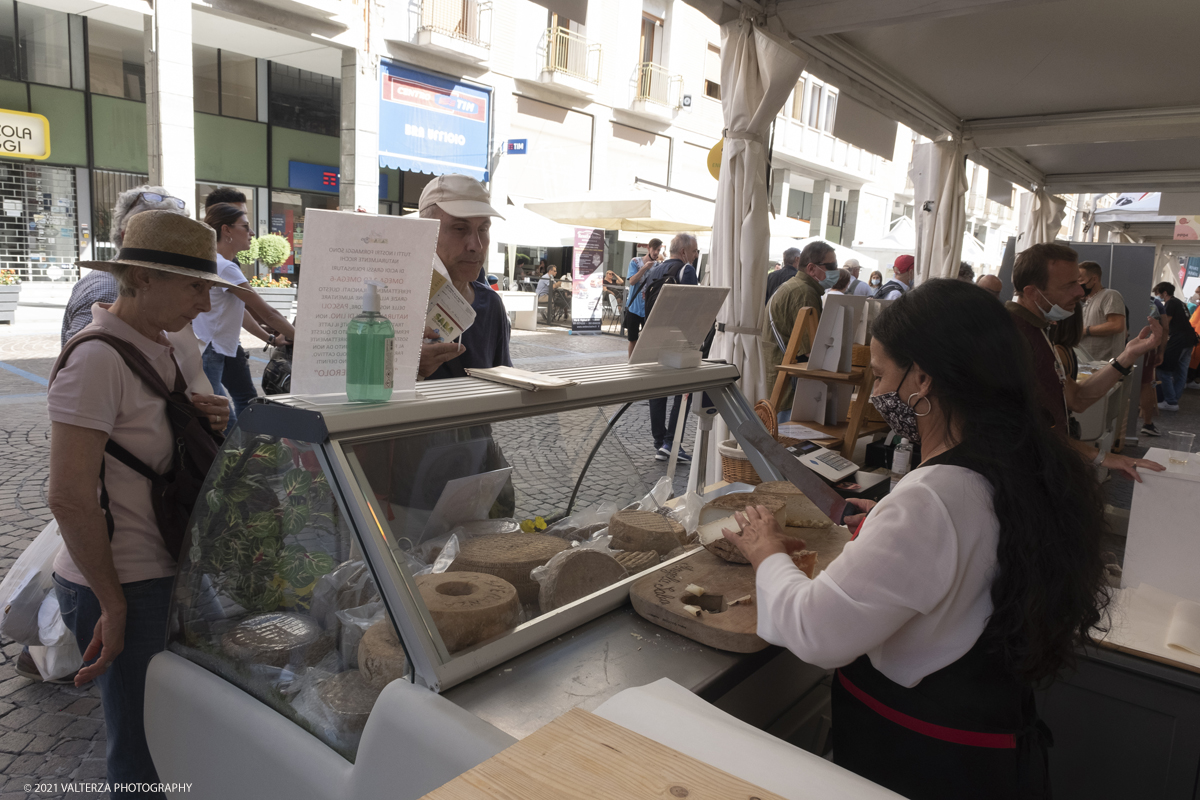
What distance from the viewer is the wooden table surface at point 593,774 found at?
35.5 inches

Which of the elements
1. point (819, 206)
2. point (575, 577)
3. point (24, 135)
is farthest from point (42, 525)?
point (819, 206)

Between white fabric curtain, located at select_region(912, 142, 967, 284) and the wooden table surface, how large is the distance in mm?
7260

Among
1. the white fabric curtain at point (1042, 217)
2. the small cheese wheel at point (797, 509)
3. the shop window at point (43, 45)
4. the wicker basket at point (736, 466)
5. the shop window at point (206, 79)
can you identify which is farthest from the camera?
the shop window at point (206, 79)

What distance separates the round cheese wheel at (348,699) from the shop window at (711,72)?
2136 centimetres

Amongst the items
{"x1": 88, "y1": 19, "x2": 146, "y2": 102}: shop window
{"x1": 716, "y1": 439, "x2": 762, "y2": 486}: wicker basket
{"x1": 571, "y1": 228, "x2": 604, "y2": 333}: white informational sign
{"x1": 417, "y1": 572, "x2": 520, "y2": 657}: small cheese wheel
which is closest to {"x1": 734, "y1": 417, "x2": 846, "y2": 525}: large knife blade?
{"x1": 716, "y1": 439, "x2": 762, "y2": 486}: wicker basket

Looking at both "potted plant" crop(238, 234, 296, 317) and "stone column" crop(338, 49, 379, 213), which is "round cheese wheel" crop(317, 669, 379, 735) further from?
"stone column" crop(338, 49, 379, 213)

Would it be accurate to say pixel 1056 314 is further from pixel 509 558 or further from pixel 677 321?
pixel 509 558

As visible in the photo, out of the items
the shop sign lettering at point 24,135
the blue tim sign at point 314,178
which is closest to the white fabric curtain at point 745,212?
the shop sign lettering at point 24,135

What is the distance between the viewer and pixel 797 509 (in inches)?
90.9

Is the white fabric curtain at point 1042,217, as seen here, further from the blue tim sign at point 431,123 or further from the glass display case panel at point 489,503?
the glass display case panel at point 489,503

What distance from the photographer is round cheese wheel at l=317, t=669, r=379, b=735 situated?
4.58 feet

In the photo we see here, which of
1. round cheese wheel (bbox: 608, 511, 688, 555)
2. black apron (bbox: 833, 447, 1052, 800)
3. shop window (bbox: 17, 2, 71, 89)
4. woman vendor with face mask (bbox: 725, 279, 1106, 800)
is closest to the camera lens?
woman vendor with face mask (bbox: 725, 279, 1106, 800)

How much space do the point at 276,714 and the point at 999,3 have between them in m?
4.37

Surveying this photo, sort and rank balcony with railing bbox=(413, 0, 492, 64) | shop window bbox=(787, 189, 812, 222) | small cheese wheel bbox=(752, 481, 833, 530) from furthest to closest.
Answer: shop window bbox=(787, 189, 812, 222)
balcony with railing bbox=(413, 0, 492, 64)
small cheese wheel bbox=(752, 481, 833, 530)
